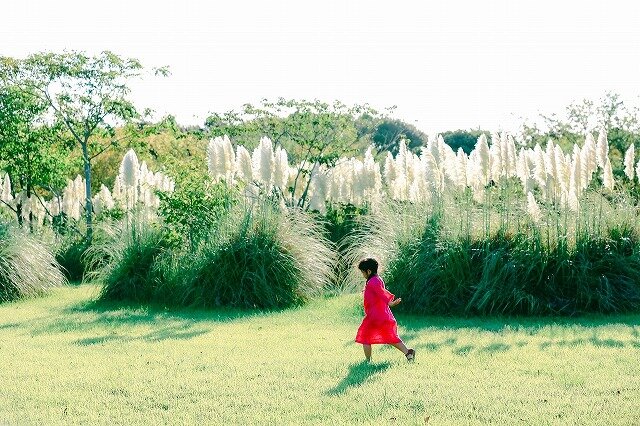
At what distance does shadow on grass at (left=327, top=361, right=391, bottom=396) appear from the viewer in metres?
5.51

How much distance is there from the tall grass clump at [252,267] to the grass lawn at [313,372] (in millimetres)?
940

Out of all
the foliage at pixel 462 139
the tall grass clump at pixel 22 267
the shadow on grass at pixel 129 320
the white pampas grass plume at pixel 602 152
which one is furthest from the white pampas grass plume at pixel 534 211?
the foliage at pixel 462 139

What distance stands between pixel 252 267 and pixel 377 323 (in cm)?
399

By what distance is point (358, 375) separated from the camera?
5973mm

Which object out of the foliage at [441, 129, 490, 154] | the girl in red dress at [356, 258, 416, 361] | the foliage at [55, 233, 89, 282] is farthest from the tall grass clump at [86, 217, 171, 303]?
the foliage at [441, 129, 490, 154]

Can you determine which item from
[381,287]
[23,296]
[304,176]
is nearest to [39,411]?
[381,287]

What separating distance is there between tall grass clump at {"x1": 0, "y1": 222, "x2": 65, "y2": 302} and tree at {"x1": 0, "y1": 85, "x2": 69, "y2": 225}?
4.10 m

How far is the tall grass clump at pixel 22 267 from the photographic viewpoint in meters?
12.2

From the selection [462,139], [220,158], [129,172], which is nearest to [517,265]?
[220,158]

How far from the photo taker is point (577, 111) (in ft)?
105

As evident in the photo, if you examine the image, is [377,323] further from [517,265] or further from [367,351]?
[517,265]

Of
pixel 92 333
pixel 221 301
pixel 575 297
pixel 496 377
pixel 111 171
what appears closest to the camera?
pixel 496 377

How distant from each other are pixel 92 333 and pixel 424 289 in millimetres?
3743

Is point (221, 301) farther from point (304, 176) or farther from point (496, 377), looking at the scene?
point (304, 176)
